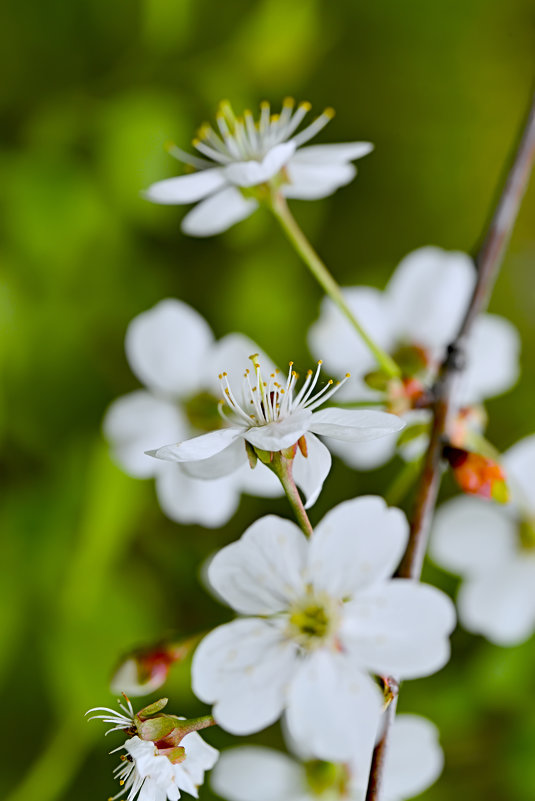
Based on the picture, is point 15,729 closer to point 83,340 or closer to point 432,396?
point 83,340

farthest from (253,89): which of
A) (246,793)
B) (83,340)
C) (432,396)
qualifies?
(246,793)

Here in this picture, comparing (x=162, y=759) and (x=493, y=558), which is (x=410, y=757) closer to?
(x=493, y=558)

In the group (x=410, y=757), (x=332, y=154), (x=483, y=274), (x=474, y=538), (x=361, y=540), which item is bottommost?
(x=410, y=757)

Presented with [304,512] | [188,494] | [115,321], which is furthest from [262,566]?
[115,321]

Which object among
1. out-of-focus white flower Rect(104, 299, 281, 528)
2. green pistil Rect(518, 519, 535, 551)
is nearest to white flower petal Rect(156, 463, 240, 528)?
out-of-focus white flower Rect(104, 299, 281, 528)

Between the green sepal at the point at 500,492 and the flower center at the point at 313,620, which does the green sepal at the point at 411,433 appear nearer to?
the green sepal at the point at 500,492

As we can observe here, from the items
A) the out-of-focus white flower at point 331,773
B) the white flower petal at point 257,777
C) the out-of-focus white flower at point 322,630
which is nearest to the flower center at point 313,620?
the out-of-focus white flower at point 322,630
